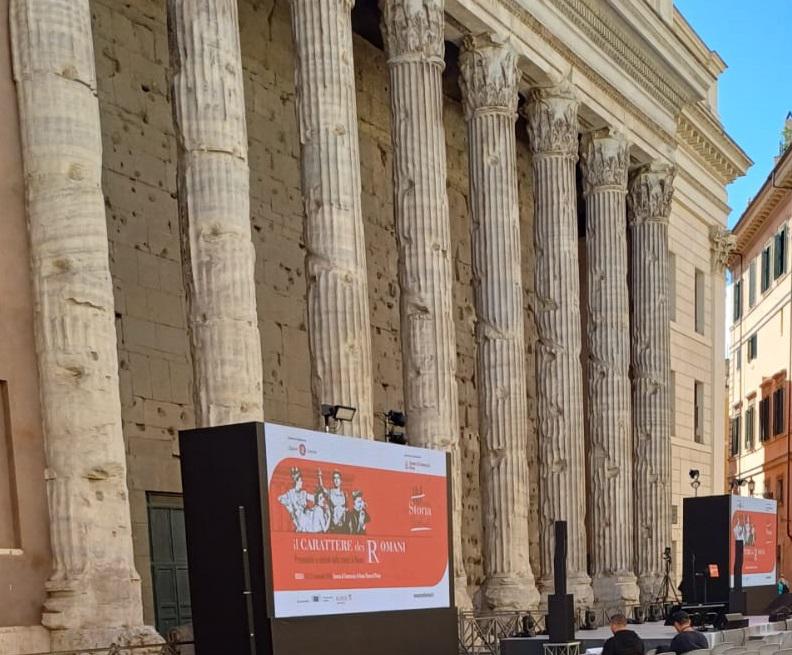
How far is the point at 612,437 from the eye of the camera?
95.9 feet

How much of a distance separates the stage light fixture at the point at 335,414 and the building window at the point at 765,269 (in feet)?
129

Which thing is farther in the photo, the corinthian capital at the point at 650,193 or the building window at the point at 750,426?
the building window at the point at 750,426

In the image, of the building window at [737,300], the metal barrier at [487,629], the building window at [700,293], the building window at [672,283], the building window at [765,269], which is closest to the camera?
the metal barrier at [487,629]

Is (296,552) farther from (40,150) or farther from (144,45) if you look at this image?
(144,45)

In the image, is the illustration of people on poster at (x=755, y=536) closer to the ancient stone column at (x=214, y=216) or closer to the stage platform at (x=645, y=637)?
the stage platform at (x=645, y=637)

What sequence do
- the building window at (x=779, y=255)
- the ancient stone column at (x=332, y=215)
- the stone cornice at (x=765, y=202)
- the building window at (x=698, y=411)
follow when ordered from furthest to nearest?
the building window at (x=779, y=255)
the stone cornice at (x=765, y=202)
the building window at (x=698, y=411)
the ancient stone column at (x=332, y=215)

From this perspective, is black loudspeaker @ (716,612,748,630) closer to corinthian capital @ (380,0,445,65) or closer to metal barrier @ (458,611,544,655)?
metal barrier @ (458,611,544,655)

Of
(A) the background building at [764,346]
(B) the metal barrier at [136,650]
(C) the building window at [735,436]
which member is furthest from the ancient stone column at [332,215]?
(C) the building window at [735,436]

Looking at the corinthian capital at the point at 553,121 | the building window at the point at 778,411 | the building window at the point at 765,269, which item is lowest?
the building window at the point at 778,411

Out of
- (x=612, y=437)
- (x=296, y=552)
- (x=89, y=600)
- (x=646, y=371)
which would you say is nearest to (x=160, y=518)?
(x=89, y=600)

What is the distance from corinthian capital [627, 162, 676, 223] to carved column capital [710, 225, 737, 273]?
8.90 m

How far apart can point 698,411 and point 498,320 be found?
1799 centimetres

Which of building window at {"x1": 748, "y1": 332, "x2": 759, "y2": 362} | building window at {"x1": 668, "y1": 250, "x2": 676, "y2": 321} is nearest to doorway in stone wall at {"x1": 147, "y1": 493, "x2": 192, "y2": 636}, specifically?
building window at {"x1": 668, "y1": 250, "x2": 676, "y2": 321}

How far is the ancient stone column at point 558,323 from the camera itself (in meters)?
26.4
